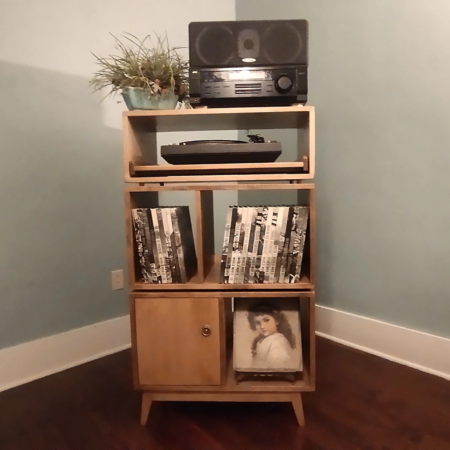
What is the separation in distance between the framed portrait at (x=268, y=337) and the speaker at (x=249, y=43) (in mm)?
725

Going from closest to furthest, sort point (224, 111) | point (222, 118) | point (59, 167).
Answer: point (224, 111), point (222, 118), point (59, 167)

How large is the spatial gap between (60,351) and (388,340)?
133 centimetres

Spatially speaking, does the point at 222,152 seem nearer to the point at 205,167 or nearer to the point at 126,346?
the point at 205,167

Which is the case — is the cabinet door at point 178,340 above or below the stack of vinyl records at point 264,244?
below

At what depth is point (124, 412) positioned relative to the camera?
1.34 m

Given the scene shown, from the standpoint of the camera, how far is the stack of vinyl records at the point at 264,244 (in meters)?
1.17

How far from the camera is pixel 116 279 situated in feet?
5.88

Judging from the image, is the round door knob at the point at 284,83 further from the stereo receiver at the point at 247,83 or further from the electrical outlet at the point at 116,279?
the electrical outlet at the point at 116,279

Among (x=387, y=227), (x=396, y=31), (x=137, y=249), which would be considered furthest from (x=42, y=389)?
(x=396, y=31)

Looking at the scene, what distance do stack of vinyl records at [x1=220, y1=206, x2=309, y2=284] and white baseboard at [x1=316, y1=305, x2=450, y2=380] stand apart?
683 mm

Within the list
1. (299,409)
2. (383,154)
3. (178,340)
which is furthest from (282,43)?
(299,409)

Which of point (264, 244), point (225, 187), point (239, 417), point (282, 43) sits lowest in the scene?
point (239, 417)

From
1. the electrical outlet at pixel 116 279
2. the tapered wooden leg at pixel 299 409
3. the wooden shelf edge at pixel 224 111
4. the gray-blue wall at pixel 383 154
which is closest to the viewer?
the wooden shelf edge at pixel 224 111

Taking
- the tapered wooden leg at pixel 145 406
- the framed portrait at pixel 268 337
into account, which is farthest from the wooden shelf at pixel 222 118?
the tapered wooden leg at pixel 145 406
